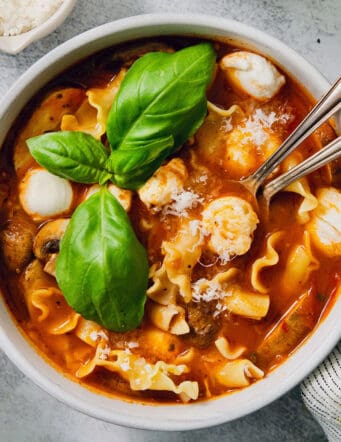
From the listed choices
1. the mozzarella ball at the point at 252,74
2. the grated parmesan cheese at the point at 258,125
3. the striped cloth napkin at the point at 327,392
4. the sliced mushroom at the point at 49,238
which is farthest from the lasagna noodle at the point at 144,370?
the mozzarella ball at the point at 252,74

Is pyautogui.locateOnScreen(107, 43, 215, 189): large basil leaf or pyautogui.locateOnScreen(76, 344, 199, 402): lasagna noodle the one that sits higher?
pyautogui.locateOnScreen(107, 43, 215, 189): large basil leaf

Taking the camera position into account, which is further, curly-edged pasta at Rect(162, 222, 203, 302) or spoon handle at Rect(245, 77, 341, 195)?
curly-edged pasta at Rect(162, 222, 203, 302)

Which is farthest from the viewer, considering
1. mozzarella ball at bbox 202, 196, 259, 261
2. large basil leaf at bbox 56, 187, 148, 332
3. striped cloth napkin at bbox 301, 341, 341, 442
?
striped cloth napkin at bbox 301, 341, 341, 442

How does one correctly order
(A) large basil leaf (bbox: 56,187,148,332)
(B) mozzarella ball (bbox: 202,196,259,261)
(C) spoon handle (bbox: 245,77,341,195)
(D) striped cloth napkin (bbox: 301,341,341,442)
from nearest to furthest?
(A) large basil leaf (bbox: 56,187,148,332) → (C) spoon handle (bbox: 245,77,341,195) → (B) mozzarella ball (bbox: 202,196,259,261) → (D) striped cloth napkin (bbox: 301,341,341,442)

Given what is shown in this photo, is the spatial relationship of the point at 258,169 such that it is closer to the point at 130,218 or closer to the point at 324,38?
the point at 130,218

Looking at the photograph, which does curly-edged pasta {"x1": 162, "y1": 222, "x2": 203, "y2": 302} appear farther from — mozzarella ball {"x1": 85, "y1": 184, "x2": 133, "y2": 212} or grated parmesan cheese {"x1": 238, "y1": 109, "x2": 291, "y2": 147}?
grated parmesan cheese {"x1": 238, "y1": 109, "x2": 291, "y2": 147}

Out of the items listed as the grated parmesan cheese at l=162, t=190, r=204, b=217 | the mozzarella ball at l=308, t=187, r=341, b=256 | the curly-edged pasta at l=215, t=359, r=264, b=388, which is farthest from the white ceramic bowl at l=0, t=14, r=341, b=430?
the grated parmesan cheese at l=162, t=190, r=204, b=217

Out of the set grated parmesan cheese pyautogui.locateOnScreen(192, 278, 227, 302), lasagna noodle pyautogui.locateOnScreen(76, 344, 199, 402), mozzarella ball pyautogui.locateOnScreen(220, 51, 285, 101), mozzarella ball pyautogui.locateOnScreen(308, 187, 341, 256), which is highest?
mozzarella ball pyautogui.locateOnScreen(220, 51, 285, 101)
